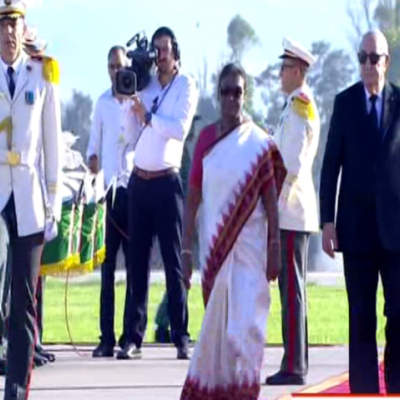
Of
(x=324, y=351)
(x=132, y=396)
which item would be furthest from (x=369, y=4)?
(x=132, y=396)

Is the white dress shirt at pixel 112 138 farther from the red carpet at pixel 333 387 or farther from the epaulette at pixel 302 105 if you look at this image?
the red carpet at pixel 333 387

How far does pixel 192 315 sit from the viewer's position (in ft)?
69.1

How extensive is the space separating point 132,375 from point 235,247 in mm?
2581

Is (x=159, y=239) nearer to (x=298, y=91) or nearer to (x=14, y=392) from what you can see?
(x=298, y=91)

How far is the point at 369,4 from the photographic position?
45656 millimetres

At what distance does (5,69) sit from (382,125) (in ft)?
7.02

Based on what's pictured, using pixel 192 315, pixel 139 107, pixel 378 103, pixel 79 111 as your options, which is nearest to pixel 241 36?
pixel 79 111

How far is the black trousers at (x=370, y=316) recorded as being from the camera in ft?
33.7

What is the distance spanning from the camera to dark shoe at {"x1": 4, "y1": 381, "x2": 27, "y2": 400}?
10.4 m

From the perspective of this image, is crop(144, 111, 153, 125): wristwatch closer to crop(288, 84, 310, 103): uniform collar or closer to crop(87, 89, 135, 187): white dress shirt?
crop(87, 89, 135, 187): white dress shirt

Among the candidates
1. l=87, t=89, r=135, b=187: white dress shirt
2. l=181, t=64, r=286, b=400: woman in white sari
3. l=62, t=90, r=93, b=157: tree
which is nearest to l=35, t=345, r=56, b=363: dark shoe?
l=87, t=89, r=135, b=187: white dress shirt

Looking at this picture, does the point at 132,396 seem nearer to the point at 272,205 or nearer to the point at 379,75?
the point at 272,205

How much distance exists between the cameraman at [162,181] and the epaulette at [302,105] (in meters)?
1.27

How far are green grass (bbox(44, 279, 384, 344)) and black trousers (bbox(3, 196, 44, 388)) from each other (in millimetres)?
5935
